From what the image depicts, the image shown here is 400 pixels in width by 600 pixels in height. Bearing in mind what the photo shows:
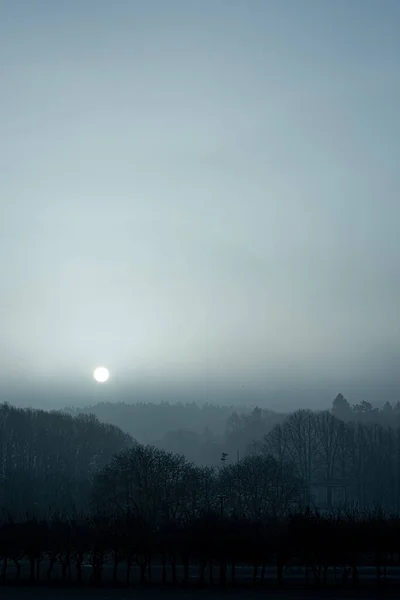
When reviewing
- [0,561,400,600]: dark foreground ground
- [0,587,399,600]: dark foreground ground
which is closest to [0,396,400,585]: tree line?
[0,561,400,600]: dark foreground ground

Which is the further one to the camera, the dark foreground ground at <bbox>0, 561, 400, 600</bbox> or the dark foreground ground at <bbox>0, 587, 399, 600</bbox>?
the dark foreground ground at <bbox>0, 561, 400, 600</bbox>

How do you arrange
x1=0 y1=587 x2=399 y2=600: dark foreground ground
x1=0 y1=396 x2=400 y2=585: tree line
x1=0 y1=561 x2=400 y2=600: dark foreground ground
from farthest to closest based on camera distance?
x1=0 y1=396 x2=400 y2=585: tree line → x1=0 y1=561 x2=400 y2=600: dark foreground ground → x1=0 y1=587 x2=399 y2=600: dark foreground ground

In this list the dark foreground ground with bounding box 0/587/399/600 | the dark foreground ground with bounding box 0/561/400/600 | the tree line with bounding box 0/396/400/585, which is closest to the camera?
the dark foreground ground with bounding box 0/587/399/600

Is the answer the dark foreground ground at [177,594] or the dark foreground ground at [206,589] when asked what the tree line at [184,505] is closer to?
the dark foreground ground at [206,589]

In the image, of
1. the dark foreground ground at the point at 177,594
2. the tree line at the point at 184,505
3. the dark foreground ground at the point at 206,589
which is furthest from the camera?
the tree line at the point at 184,505

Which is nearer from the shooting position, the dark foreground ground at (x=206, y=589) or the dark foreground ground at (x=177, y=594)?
the dark foreground ground at (x=177, y=594)

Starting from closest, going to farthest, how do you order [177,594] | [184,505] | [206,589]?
[177,594], [206,589], [184,505]

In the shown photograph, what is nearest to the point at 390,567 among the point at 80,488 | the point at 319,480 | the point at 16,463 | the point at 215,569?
the point at 215,569

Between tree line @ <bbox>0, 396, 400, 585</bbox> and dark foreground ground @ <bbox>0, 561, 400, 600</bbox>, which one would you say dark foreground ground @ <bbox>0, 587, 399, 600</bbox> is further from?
tree line @ <bbox>0, 396, 400, 585</bbox>

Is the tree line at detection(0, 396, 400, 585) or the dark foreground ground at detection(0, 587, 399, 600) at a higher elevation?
the tree line at detection(0, 396, 400, 585)

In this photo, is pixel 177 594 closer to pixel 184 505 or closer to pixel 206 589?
pixel 206 589

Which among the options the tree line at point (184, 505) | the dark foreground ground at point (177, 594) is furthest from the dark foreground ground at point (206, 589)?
the tree line at point (184, 505)

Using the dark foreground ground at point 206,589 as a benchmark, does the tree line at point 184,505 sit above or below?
above

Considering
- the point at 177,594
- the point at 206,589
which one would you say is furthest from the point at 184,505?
the point at 177,594
